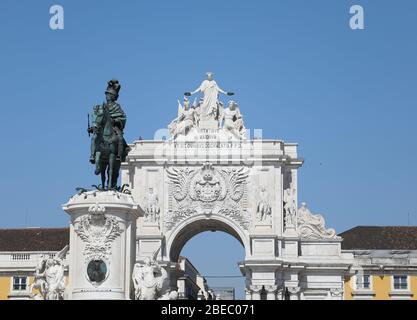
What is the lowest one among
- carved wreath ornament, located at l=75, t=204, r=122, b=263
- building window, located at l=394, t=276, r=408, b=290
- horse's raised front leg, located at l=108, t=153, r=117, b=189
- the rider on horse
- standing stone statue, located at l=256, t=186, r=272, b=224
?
carved wreath ornament, located at l=75, t=204, r=122, b=263

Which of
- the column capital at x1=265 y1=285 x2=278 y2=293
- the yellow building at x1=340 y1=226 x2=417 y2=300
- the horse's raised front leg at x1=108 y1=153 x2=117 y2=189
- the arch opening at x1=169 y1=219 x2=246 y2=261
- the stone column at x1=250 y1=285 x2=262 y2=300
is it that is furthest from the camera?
the yellow building at x1=340 y1=226 x2=417 y2=300

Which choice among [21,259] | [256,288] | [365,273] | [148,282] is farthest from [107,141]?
[365,273]

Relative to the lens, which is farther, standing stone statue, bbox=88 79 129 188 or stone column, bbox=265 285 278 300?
stone column, bbox=265 285 278 300

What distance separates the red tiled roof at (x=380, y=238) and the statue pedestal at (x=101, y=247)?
4955 cm

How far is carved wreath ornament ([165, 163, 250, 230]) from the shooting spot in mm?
69125

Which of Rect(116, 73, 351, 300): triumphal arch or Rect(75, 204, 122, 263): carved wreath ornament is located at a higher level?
Rect(116, 73, 351, 300): triumphal arch

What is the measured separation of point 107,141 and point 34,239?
49.5m

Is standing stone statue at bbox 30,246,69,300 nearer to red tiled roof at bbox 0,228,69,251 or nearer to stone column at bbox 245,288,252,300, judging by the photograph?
stone column at bbox 245,288,252,300

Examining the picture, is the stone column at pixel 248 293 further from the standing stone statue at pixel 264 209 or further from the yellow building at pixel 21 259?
the yellow building at pixel 21 259

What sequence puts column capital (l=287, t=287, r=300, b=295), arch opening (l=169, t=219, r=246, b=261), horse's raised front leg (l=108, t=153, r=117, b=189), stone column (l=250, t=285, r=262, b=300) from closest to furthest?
horse's raised front leg (l=108, t=153, r=117, b=189) → stone column (l=250, t=285, r=262, b=300) → column capital (l=287, t=287, r=300, b=295) → arch opening (l=169, t=219, r=246, b=261)

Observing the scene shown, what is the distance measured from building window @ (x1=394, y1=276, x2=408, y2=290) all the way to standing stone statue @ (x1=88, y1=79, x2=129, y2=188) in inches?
1871

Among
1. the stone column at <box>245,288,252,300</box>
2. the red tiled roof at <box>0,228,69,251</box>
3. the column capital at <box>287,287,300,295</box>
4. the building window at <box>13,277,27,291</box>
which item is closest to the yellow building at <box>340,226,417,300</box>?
the column capital at <box>287,287,300,295</box>

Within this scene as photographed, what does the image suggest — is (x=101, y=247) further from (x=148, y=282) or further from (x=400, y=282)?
(x=400, y=282)
